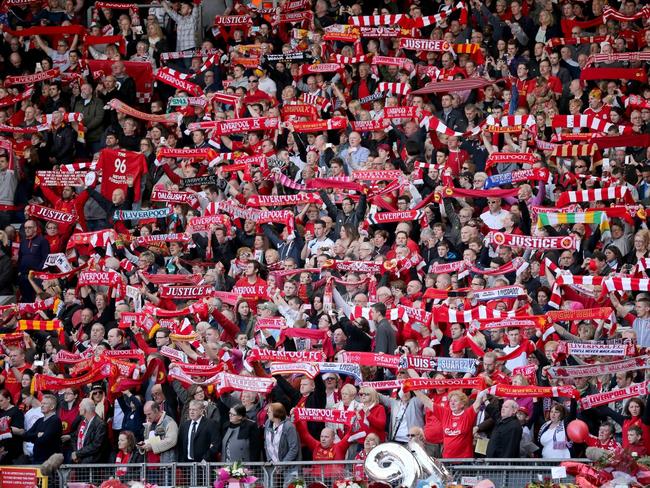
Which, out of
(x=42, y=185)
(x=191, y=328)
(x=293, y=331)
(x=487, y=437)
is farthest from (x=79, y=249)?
(x=487, y=437)

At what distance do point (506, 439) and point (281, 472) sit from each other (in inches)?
87.9

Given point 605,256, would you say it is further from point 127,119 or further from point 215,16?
point 215,16

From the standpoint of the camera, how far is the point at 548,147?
21797 millimetres

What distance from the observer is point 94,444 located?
1772 cm

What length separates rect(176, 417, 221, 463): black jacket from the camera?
17141 millimetres

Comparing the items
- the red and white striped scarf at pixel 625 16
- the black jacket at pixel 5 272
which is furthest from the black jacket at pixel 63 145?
the red and white striped scarf at pixel 625 16

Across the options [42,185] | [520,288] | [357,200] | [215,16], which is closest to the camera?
[520,288]

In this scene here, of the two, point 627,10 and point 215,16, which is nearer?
point 627,10

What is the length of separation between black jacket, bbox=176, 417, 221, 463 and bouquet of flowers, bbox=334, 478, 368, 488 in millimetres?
2415

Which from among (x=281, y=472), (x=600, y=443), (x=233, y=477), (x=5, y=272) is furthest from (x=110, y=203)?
(x=600, y=443)

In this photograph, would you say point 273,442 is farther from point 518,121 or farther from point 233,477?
point 518,121

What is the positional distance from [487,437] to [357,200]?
571 cm

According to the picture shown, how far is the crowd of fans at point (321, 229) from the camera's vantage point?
1712 centimetres

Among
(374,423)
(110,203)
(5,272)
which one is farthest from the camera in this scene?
(110,203)
